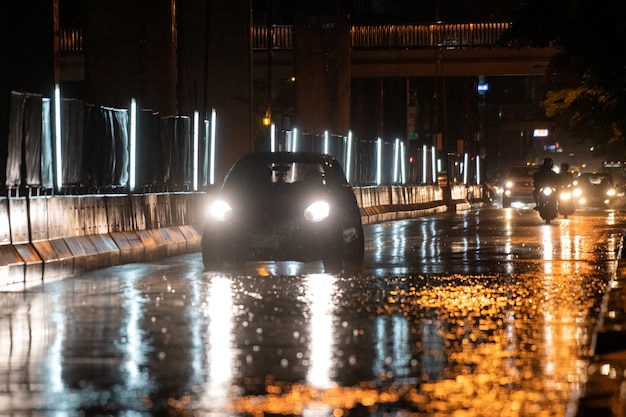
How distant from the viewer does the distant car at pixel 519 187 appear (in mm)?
58906

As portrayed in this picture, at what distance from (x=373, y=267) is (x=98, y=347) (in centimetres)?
951

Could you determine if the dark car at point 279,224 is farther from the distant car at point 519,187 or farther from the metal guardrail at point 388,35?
the metal guardrail at point 388,35

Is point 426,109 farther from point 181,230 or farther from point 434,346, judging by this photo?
point 434,346

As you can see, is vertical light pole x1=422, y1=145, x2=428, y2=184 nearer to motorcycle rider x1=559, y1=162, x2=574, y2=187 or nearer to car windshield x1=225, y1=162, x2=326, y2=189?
motorcycle rider x1=559, y1=162, x2=574, y2=187

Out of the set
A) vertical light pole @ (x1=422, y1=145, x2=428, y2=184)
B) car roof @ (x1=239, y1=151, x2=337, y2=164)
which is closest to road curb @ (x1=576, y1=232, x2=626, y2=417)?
car roof @ (x1=239, y1=151, x2=337, y2=164)

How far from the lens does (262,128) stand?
5037 inches

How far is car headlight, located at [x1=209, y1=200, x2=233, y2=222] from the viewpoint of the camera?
1995cm

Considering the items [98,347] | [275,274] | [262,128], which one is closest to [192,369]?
[98,347]

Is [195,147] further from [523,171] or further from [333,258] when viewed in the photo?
[523,171]

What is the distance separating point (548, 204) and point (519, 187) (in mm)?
21300

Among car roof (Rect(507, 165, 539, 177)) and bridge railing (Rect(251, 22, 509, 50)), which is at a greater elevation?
bridge railing (Rect(251, 22, 509, 50))

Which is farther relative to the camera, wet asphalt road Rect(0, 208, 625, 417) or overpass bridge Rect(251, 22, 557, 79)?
overpass bridge Rect(251, 22, 557, 79)

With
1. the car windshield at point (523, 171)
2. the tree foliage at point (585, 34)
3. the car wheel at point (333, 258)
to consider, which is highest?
the tree foliage at point (585, 34)

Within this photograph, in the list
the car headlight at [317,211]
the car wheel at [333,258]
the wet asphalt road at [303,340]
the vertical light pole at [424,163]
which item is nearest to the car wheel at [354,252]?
the wet asphalt road at [303,340]
